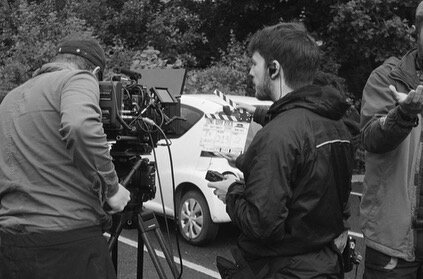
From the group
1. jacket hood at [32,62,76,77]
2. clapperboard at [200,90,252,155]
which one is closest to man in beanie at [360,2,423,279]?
clapperboard at [200,90,252,155]

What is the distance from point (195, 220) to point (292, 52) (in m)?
3.83

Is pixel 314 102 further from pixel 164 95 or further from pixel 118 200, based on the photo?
pixel 164 95

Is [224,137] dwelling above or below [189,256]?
above

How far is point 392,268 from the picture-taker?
246 centimetres

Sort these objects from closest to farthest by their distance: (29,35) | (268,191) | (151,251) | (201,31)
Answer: (268,191), (151,251), (29,35), (201,31)

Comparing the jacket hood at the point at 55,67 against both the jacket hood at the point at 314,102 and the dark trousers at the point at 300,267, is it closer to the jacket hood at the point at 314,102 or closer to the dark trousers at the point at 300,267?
the jacket hood at the point at 314,102

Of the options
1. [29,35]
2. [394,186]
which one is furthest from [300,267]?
[29,35]

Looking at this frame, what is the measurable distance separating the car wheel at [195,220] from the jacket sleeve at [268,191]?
3616 millimetres

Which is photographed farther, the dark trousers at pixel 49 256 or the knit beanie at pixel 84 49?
the knit beanie at pixel 84 49

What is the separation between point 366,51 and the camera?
404 inches

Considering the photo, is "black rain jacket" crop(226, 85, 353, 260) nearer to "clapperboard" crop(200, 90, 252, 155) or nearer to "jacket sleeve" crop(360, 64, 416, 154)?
"jacket sleeve" crop(360, 64, 416, 154)

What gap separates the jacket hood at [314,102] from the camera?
204cm

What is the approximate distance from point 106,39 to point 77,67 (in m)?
9.18

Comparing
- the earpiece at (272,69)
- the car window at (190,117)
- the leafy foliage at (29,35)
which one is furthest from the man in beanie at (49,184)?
the leafy foliage at (29,35)
